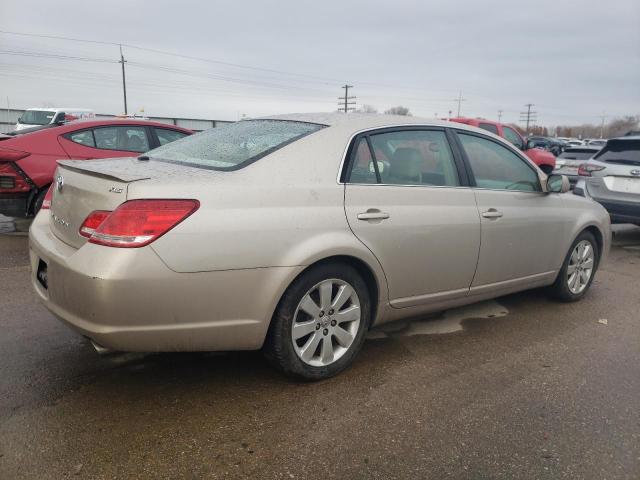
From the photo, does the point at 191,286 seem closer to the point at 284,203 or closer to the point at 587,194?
the point at 284,203

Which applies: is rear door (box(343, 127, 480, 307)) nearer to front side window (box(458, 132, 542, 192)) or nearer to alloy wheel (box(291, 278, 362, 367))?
front side window (box(458, 132, 542, 192))

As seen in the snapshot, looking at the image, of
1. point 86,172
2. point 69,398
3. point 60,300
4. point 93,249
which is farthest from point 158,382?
point 86,172

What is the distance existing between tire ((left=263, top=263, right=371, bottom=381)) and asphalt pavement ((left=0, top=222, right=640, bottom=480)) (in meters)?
0.14

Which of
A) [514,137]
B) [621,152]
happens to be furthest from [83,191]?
[514,137]

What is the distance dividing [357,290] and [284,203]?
701 millimetres

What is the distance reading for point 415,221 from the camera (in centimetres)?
327

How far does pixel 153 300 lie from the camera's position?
7.95 feet

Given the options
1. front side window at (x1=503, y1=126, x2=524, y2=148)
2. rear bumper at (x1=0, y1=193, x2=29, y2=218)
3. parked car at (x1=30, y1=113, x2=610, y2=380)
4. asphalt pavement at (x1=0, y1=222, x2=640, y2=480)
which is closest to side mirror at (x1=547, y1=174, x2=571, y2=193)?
parked car at (x1=30, y1=113, x2=610, y2=380)

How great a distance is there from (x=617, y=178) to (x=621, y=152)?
1.61 ft

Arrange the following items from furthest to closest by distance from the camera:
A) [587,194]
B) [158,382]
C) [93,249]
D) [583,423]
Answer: [587,194]
[158,382]
[583,423]
[93,249]

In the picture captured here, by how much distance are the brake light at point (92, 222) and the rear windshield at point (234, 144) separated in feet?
2.05

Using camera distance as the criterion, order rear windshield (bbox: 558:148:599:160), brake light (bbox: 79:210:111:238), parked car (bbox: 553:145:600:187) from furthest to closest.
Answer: rear windshield (bbox: 558:148:599:160) < parked car (bbox: 553:145:600:187) < brake light (bbox: 79:210:111:238)

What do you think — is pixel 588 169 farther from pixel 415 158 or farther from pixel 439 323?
pixel 415 158

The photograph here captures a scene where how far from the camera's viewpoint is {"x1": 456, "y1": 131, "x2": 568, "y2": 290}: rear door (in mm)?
3760
